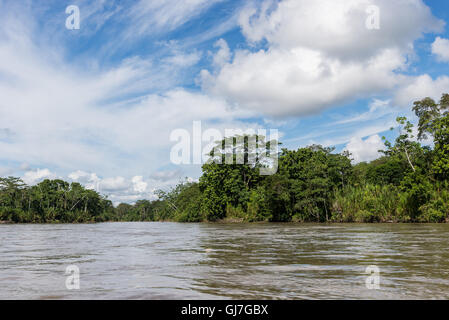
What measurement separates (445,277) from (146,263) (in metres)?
5.13

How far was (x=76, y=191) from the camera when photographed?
81.5 m

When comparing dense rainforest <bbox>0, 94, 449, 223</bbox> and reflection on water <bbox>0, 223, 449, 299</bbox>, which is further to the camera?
dense rainforest <bbox>0, 94, 449, 223</bbox>

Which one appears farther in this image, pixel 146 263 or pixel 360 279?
pixel 146 263

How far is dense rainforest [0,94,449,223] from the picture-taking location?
2889cm

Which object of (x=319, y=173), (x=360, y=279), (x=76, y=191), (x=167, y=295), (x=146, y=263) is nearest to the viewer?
(x=167, y=295)

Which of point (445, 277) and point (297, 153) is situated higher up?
point (297, 153)

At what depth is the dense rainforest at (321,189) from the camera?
94.8 feet

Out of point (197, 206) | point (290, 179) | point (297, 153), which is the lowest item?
point (197, 206)

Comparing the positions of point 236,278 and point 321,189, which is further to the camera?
point 321,189

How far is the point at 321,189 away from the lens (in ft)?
124

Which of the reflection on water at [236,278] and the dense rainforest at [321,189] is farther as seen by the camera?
the dense rainforest at [321,189]
